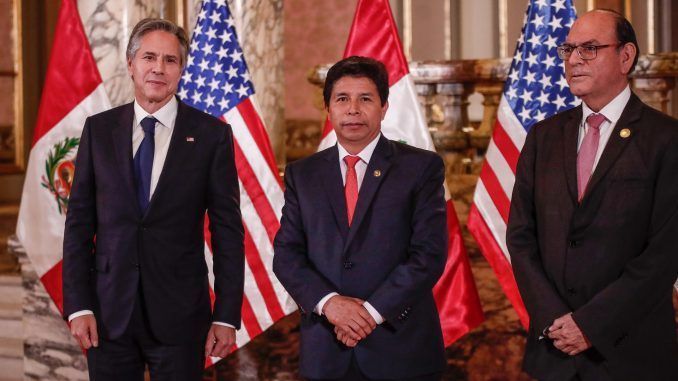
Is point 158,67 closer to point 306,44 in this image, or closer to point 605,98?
point 605,98

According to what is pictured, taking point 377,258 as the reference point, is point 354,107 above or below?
above

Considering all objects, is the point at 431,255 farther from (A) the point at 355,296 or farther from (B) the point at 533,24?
(B) the point at 533,24

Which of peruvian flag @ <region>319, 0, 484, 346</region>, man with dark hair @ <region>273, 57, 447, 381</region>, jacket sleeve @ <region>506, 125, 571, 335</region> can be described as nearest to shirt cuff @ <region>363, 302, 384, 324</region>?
man with dark hair @ <region>273, 57, 447, 381</region>

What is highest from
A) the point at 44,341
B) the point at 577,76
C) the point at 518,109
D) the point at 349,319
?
the point at 577,76

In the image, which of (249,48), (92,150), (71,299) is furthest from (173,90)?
(249,48)

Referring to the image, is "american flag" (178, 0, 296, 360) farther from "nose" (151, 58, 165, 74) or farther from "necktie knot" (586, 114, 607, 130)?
"necktie knot" (586, 114, 607, 130)

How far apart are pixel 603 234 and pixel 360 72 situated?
826 mm

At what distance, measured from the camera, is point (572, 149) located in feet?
8.93

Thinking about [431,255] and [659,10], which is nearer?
[431,255]

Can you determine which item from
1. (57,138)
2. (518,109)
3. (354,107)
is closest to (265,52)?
(57,138)

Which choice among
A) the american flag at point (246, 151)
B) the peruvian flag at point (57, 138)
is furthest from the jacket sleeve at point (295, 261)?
the peruvian flag at point (57, 138)

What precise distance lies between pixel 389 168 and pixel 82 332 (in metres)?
1.01

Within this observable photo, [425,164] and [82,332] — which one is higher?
[425,164]

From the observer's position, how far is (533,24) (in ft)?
12.7
